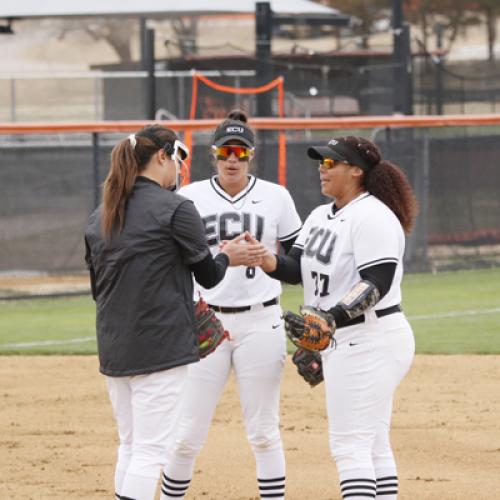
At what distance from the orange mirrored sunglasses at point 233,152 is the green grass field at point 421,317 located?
207 inches

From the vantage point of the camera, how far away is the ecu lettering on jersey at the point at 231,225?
5.93 m

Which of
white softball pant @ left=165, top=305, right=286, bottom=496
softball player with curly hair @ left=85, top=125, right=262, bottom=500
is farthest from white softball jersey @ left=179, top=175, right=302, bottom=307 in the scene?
softball player with curly hair @ left=85, top=125, right=262, bottom=500

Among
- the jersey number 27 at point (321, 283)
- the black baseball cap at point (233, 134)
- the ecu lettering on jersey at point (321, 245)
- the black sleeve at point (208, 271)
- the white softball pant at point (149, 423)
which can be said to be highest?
the black baseball cap at point (233, 134)

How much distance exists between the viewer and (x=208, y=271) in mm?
5027

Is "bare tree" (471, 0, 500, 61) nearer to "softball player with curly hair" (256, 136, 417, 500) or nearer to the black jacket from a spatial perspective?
"softball player with curly hair" (256, 136, 417, 500)

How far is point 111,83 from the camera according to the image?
24.8 metres

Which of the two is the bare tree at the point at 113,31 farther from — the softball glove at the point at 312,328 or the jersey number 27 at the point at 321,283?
the softball glove at the point at 312,328

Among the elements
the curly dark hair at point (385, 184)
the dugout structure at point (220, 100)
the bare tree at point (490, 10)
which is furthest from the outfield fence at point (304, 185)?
the bare tree at point (490, 10)

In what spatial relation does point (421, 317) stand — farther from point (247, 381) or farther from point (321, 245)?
point (321, 245)

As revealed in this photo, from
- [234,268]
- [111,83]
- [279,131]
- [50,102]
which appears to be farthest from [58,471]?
[50,102]

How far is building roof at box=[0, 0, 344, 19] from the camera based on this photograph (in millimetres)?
21859

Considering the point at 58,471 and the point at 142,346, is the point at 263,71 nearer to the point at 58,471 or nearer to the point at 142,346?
the point at 58,471

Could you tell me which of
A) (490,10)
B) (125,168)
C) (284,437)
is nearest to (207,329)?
(125,168)

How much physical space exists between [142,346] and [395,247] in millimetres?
1121
